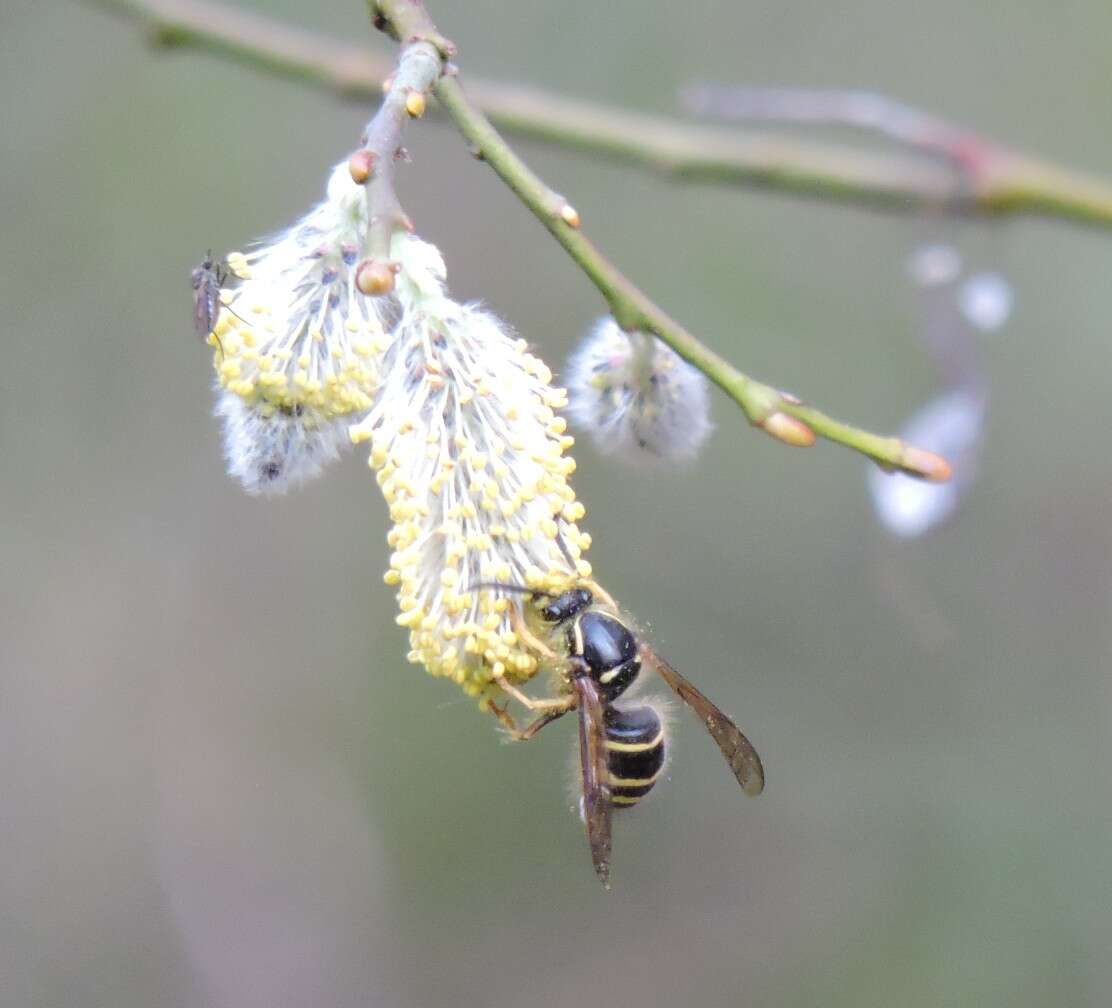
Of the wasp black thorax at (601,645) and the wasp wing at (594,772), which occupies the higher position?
the wasp black thorax at (601,645)

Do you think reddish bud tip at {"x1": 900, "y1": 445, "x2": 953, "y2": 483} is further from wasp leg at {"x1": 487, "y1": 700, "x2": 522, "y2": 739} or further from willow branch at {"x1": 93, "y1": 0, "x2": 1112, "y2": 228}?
willow branch at {"x1": 93, "y1": 0, "x2": 1112, "y2": 228}

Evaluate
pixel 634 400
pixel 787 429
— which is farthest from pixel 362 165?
pixel 634 400

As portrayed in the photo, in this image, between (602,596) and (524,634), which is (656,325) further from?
(602,596)

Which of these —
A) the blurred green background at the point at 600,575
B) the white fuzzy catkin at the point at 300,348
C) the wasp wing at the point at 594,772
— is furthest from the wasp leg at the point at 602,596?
the blurred green background at the point at 600,575

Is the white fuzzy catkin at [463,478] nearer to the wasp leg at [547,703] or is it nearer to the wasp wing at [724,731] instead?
the wasp leg at [547,703]

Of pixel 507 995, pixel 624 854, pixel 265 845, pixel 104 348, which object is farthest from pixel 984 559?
pixel 104 348

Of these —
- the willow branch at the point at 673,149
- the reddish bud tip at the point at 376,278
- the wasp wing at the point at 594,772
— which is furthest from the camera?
the willow branch at the point at 673,149
